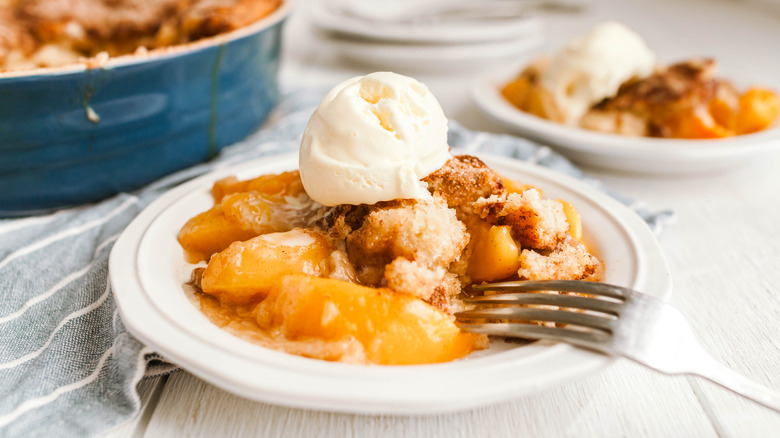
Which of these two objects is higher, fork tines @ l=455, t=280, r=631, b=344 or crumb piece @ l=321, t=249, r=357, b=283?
fork tines @ l=455, t=280, r=631, b=344

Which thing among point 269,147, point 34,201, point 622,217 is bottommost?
point 34,201

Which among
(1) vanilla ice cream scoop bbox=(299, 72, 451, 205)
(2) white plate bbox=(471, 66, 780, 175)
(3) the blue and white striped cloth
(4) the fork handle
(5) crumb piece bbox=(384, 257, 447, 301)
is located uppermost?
(1) vanilla ice cream scoop bbox=(299, 72, 451, 205)

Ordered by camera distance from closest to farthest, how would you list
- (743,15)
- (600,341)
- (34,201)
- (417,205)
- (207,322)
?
1. (600,341)
2. (207,322)
3. (417,205)
4. (34,201)
5. (743,15)

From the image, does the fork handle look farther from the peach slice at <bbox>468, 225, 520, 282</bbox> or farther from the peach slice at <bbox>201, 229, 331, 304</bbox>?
the peach slice at <bbox>201, 229, 331, 304</bbox>

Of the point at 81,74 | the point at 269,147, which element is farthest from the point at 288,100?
the point at 81,74

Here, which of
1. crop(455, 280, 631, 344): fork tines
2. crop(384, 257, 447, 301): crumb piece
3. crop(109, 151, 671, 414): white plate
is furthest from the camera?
crop(384, 257, 447, 301): crumb piece

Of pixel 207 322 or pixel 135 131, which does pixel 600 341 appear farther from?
pixel 135 131

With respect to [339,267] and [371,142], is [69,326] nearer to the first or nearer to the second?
[339,267]

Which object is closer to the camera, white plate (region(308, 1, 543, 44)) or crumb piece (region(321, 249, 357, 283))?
crumb piece (region(321, 249, 357, 283))

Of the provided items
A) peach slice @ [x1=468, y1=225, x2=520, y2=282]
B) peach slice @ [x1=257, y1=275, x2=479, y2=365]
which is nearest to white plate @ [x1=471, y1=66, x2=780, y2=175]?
peach slice @ [x1=468, y1=225, x2=520, y2=282]
